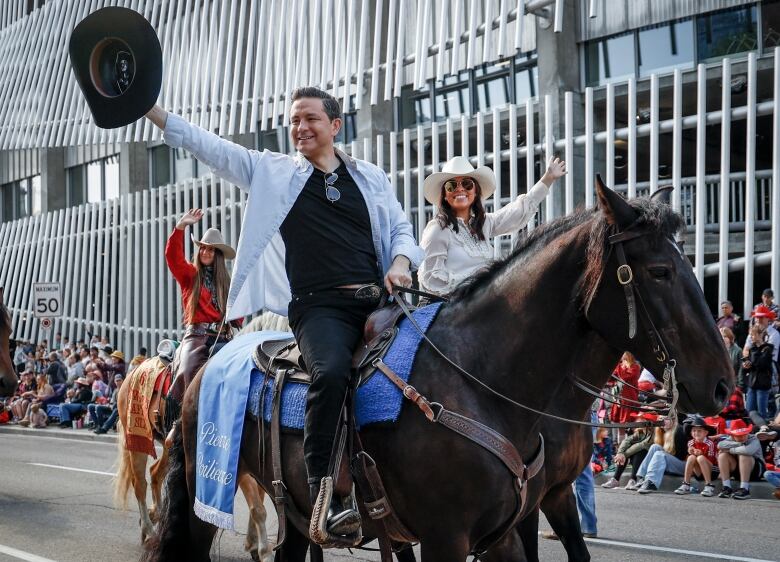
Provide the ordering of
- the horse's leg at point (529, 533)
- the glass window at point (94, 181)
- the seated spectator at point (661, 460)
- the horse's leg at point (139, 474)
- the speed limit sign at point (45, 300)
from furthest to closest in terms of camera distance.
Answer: the glass window at point (94, 181) < the speed limit sign at point (45, 300) < the seated spectator at point (661, 460) < the horse's leg at point (139, 474) < the horse's leg at point (529, 533)

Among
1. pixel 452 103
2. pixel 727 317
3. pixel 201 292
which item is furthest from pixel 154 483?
pixel 452 103

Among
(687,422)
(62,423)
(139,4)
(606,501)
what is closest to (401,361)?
(606,501)

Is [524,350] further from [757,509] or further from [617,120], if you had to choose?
[617,120]

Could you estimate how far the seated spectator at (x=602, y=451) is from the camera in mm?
11875

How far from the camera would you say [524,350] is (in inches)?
Result: 143

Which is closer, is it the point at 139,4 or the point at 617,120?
the point at 617,120

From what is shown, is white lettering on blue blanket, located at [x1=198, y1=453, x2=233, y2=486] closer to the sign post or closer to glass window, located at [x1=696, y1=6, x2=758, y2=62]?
glass window, located at [x1=696, y1=6, x2=758, y2=62]

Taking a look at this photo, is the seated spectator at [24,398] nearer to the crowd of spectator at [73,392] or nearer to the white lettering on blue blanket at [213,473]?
the crowd of spectator at [73,392]

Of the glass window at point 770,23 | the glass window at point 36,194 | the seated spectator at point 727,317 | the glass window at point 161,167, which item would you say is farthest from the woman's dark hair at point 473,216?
the glass window at point 36,194

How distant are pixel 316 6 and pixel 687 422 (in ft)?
44.7

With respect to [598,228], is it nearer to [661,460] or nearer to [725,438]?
[725,438]

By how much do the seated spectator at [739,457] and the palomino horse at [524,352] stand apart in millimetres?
7245

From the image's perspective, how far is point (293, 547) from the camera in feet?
15.0

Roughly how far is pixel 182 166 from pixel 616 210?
2714 centimetres
